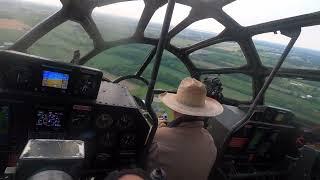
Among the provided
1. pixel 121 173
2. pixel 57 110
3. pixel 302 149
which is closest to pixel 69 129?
pixel 57 110

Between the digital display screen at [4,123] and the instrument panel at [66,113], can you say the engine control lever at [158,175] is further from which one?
the digital display screen at [4,123]

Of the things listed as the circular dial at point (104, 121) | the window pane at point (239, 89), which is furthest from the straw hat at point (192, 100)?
the window pane at point (239, 89)

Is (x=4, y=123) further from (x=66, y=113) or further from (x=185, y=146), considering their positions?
(x=185, y=146)

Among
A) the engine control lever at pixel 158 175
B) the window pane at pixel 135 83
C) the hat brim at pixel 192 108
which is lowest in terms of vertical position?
the window pane at pixel 135 83

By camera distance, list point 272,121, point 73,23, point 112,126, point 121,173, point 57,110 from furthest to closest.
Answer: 1. point 73,23
2. point 272,121
3. point 112,126
4. point 57,110
5. point 121,173

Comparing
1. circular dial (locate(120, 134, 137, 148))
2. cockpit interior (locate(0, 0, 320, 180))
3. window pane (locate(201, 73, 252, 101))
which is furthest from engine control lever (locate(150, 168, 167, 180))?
window pane (locate(201, 73, 252, 101))

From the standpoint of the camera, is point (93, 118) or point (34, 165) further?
point (93, 118)

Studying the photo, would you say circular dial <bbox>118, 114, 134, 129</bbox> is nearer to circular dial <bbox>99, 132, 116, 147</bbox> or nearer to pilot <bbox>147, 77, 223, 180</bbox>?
circular dial <bbox>99, 132, 116, 147</bbox>

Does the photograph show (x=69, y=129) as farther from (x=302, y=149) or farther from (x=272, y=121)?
(x=302, y=149)
